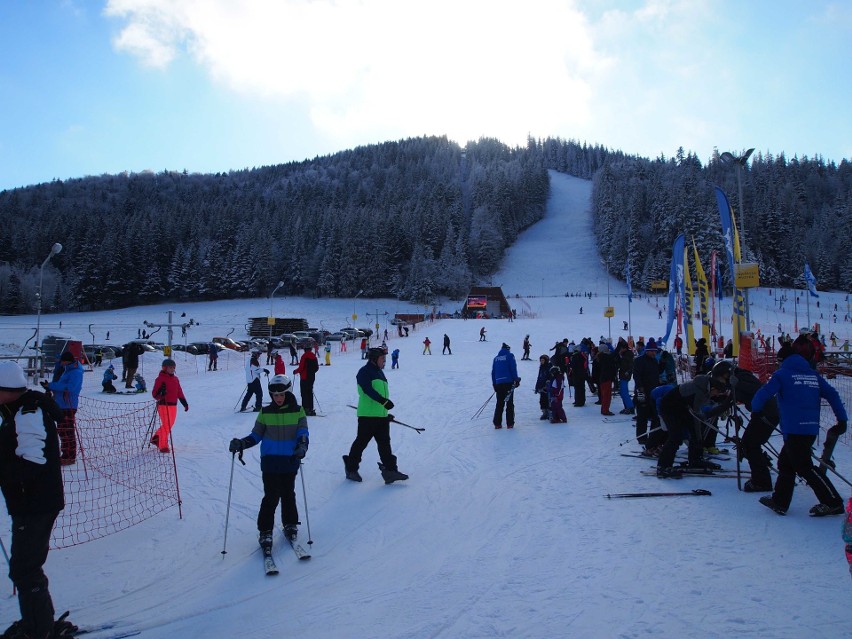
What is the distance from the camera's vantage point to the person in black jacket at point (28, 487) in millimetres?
3178

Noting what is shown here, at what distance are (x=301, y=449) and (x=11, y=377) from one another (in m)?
2.23

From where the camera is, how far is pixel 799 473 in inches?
201

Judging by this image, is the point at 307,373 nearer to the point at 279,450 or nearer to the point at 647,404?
the point at 647,404

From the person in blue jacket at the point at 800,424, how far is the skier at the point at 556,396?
584 centimetres

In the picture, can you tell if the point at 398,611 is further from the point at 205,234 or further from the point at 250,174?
the point at 250,174

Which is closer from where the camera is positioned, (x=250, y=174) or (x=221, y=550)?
(x=221, y=550)

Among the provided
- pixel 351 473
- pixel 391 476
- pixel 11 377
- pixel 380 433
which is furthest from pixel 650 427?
pixel 11 377

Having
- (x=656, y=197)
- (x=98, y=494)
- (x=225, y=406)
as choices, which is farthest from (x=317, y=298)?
(x=98, y=494)

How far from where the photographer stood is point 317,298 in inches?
3063

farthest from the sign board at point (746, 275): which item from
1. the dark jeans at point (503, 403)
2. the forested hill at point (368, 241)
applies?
the forested hill at point (368, 241)

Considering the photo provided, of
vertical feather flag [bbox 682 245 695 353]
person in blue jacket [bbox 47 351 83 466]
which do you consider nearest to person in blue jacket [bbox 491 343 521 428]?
person in blue jacket [bbox 47 351 83 466]

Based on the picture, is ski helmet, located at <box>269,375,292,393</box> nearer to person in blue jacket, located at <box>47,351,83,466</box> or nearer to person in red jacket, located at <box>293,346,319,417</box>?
person in blue jacket, located at <box>47,351,83,466</box>

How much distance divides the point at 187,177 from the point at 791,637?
173 m

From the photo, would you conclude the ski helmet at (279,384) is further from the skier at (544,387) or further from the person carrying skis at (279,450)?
the skier at (544,387)
